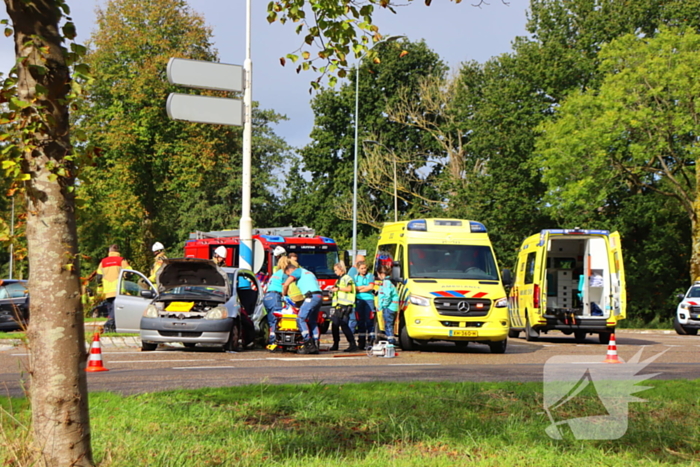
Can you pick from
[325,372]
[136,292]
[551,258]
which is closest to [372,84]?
[551,258]

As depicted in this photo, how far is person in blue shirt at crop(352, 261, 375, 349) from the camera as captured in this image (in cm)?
1711

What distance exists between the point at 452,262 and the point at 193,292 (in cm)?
513

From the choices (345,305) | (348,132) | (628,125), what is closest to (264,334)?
(345,305)

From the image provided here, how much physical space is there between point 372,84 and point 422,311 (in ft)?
124

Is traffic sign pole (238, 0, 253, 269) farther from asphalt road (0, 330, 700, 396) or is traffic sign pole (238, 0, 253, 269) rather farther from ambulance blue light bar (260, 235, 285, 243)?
ambulance blue light bar (260, 235, 285, 243)

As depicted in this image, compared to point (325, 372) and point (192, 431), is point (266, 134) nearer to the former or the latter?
point (325, 372)

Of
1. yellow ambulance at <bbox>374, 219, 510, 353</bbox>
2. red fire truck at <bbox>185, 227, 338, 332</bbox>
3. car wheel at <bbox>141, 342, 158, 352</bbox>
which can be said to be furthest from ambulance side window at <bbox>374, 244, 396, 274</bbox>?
red fire truck at <bbox>185, 227, 338, 332</bbox>

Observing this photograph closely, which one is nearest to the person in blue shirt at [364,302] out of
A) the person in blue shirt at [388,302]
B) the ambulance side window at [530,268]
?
the person in blue shirt at [388,302]

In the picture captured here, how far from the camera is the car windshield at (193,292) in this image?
631 inches

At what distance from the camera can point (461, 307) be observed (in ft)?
55.9

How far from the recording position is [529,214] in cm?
4391

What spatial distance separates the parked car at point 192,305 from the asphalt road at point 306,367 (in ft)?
1.24

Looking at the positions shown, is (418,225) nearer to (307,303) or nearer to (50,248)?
(307,303)

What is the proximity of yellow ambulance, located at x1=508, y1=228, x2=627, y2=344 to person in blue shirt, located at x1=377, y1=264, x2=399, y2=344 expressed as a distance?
5.99 m
